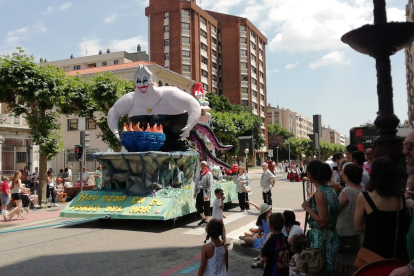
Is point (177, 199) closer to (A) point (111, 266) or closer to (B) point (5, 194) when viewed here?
(A) point (111, 266)

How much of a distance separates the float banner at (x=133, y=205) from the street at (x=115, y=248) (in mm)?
399

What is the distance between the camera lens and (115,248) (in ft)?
24.7

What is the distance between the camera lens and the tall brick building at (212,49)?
5734 centimetres

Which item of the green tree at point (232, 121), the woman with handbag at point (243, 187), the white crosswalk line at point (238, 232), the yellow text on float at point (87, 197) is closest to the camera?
the white crosswalk line at point (238, 232)

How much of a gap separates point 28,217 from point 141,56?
5388cm

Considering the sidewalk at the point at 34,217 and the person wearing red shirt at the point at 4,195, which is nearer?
the sidewalk at the point at 34,217

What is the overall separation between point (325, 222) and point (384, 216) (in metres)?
0.72

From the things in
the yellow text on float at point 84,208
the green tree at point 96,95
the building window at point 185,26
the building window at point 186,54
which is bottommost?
the yellow text on float at point 84,208

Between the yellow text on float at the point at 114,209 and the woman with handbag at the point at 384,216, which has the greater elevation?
the woman with handbag at the point at 384,216

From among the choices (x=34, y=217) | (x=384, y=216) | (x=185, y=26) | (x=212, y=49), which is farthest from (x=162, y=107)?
(x=212, y=49)

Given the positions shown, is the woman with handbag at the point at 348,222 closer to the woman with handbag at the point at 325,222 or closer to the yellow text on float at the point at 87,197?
the woman with handbag at the point at 325,222

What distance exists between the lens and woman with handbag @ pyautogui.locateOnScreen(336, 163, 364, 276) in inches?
162

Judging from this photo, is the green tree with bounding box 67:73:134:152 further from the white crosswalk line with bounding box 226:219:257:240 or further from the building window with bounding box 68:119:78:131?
the building window with bounding box 68:119:78:131

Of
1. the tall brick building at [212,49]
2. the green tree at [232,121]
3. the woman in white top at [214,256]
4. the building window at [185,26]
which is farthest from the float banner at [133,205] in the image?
the building window at [185,26]
